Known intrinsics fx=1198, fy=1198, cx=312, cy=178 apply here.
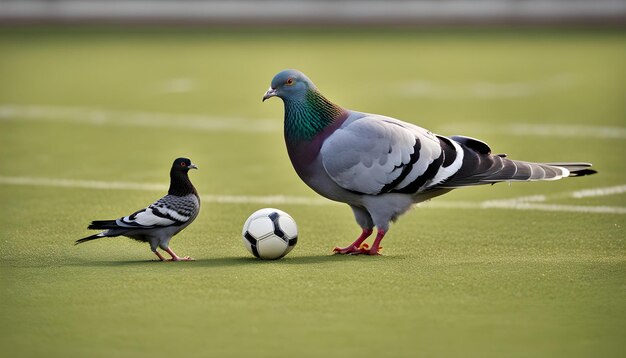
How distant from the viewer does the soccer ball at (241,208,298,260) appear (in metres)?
6.03

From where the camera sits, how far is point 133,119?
1264cm

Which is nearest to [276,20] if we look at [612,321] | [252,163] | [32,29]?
[32,29]

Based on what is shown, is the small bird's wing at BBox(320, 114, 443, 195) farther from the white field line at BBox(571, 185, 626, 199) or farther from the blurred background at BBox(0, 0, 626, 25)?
the blurred background at BBox(0, 0, 626, 25)

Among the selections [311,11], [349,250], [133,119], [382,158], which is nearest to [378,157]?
[382,158]

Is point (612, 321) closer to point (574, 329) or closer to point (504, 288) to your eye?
point (574, 329)

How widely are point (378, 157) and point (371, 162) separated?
53 mm

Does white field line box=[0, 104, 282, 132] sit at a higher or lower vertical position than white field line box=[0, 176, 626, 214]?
higher

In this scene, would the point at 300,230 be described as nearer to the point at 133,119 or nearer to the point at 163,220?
the point at 163,220

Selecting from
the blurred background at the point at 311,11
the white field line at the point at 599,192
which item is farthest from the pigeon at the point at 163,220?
the blurred background at the point at 311,11

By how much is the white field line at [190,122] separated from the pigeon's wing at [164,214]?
5832 millimetres

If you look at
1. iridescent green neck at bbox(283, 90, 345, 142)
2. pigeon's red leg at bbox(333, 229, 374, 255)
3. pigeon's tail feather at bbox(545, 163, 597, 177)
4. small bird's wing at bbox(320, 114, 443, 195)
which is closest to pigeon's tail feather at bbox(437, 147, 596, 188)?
pigeon's tail feather at bbox(545, 163, 597, 177)

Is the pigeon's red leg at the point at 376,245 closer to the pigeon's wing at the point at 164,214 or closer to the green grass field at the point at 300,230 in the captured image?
the green grass field at the point at 300,230

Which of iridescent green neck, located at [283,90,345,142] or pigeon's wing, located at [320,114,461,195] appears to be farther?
iridescent green neck, located at [283,90,345,142]

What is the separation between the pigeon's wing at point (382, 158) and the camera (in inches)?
238
